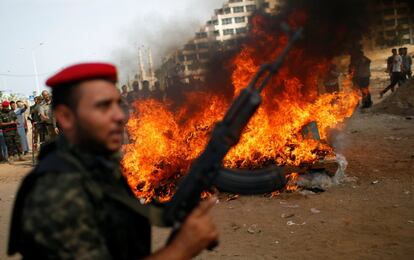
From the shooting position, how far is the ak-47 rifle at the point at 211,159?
1.63 metres

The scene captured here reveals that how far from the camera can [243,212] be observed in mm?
5785

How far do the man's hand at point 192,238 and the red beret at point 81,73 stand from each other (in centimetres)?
64

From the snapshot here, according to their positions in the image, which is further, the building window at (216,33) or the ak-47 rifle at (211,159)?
the building window at (216,33)

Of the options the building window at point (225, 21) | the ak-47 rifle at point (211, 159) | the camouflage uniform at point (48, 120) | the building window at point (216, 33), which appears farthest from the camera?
the camouflage uniform at point (48, 120)

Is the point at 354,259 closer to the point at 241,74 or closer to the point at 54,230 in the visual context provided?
the point at 54,230

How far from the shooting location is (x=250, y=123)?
23.8 feet

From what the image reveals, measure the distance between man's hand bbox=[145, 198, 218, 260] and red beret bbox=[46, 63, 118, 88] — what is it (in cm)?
64

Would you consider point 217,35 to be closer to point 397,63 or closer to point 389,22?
point 389,22

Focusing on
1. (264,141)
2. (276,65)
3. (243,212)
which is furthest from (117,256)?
(264,141)

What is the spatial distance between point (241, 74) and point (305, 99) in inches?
54.8

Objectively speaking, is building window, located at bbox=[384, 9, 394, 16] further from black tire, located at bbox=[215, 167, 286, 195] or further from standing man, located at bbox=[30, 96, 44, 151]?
standing man, located at bbox=[30, 96, 44, 151]

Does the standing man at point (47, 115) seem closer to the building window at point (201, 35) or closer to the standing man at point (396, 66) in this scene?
the building window at point (201, 35)

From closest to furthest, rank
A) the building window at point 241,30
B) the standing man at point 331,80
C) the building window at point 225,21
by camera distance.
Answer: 1. the building window at point 241,30
2. the standing man at point 331,80
3. the building window at point 225,21

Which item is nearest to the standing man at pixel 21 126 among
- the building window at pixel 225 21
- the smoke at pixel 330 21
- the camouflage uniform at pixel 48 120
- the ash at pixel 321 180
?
the camouflage uniform at pixel 48 120
